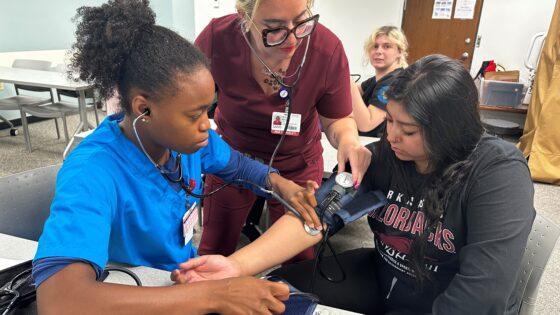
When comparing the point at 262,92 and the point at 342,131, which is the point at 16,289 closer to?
the point at 262,92

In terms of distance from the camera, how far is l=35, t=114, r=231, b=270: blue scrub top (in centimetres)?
66

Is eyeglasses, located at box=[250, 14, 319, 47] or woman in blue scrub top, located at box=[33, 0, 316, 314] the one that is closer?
woman in blue scrub top, located at box=[33, 0, 316, 314]

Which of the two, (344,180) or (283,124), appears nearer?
(344,180)

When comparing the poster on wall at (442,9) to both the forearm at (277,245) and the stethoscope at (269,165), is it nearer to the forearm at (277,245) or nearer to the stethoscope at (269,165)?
the stethoscope at (269,165)

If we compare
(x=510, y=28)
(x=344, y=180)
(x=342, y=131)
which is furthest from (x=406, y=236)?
(x=510, y=28)

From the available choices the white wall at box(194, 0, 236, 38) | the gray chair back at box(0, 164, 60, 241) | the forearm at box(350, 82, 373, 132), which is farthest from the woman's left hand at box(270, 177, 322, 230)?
the white wall at box(194, 0, 236, 38)

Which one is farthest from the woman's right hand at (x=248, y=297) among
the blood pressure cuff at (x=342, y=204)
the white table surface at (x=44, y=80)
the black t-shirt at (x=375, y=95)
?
the white table surface at (x=44, y=80)

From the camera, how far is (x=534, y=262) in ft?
3.45

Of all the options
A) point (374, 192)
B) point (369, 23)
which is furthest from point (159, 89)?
point (369, 23)

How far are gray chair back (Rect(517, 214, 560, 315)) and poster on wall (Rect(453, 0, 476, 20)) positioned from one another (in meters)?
4.64

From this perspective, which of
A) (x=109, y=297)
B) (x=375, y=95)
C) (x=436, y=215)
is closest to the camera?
(x=109, y=297)

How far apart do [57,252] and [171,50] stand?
1.40 ft

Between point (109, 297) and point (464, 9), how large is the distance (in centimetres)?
546

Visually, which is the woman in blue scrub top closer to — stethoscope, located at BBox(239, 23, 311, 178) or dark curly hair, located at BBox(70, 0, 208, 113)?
dark curly hair, located at BBox(70, 0, 208, 113)
